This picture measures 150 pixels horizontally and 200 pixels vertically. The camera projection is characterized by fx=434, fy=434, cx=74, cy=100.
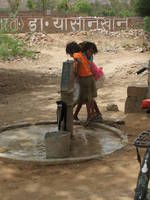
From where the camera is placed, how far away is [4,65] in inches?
687

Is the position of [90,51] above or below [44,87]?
above

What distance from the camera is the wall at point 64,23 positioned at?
3150 centimetres

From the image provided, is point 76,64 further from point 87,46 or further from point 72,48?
point 87,46

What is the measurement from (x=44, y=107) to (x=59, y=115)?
3.52m

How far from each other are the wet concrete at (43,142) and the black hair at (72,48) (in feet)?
4.05

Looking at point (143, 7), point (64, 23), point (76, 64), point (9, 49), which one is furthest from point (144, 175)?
point (64, 23)

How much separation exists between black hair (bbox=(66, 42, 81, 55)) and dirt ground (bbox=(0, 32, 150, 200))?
1470 mm

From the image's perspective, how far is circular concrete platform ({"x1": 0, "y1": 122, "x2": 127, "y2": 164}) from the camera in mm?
5490

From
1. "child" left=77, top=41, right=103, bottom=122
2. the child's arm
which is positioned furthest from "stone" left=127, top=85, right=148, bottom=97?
the child's arm

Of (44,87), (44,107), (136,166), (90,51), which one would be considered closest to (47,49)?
(44,87)

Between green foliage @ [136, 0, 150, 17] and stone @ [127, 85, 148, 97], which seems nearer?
stone @ [127, 85, 148, 97]

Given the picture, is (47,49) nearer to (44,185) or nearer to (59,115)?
(59,115)

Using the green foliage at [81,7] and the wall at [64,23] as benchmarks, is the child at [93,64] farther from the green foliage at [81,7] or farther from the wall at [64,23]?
the green foliage at [81,7]

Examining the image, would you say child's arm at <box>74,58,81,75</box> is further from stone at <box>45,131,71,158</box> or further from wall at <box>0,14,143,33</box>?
wall at <box>0,14,143,33</box>
